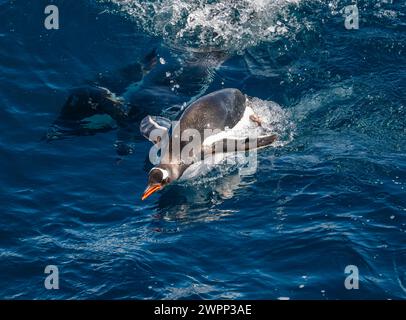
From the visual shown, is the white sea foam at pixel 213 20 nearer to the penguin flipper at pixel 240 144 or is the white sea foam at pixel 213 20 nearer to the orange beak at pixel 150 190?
the penguin flipper at pixel 240 144

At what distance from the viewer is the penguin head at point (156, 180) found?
12562mm

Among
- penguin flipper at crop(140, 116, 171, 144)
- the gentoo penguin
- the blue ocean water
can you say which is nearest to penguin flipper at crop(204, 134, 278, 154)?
the gentoo penguin

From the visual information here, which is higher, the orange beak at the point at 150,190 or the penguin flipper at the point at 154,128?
the penguin flipper at the point at 154,128

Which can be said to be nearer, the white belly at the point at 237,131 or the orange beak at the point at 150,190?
the orange beak at the point at 150,190

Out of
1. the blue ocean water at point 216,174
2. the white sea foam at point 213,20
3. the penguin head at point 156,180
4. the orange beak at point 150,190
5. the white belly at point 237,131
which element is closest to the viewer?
the blue ocean water at point 216,174

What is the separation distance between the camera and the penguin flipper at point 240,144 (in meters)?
13.9

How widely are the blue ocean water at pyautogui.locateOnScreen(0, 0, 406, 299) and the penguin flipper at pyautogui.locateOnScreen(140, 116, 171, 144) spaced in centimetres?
32

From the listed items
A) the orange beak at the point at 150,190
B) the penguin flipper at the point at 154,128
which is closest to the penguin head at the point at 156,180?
the orange beak at the point at 150,190

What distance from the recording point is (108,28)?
18188mm

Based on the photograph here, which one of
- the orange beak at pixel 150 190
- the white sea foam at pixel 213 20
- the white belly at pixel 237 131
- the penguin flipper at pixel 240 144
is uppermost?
the white sea foam at pixel 213 20

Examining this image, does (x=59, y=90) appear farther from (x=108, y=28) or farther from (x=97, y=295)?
(x=97, y=295)

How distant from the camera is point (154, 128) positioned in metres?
14.3

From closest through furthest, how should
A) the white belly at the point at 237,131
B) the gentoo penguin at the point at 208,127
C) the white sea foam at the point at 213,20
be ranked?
the gentoo penguin at the point at 208,127 < the white belly at the point at 237,131 < the white sea foam at the point at 213,20

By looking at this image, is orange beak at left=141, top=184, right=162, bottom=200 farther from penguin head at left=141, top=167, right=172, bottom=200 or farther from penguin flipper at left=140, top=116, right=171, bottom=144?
penguin flipper at left=140, top=116, right=171, bottom=144
